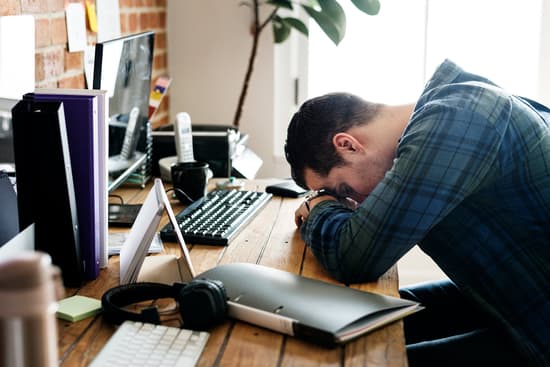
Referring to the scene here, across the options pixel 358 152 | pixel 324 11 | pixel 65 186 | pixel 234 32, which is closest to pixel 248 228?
pixel 358 152

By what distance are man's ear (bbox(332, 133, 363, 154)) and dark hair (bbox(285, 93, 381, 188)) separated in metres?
0.01

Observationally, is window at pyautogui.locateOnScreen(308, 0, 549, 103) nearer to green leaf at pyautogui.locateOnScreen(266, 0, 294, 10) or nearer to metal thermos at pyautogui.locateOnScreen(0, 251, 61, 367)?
green leaf at pyautogui.locateOnScreen(266, 0, 294, 10)

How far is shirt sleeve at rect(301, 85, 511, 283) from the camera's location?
53.4 inches

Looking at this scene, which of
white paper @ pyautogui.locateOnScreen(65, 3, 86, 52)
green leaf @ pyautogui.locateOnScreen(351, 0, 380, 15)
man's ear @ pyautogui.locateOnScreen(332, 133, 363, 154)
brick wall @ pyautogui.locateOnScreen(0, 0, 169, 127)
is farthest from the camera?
green leaf @ pyautogui.locateOnScreen(351, 0, 380, 15)

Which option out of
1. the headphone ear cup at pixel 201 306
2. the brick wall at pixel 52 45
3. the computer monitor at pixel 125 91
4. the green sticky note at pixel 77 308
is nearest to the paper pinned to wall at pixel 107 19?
the brick wall at pixel 52 45

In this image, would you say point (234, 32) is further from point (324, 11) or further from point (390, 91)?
point (390, 91)

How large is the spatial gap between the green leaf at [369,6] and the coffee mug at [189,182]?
3.36 feet

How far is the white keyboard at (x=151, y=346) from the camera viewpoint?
106cm

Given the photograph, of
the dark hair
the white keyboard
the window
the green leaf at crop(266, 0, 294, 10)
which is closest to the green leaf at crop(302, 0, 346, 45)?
the green leaf at crop(266, 0, 294, 10)

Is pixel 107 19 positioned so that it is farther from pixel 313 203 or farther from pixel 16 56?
pixel 313 203

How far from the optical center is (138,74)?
2.08 m

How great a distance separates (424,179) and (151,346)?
56 centimetres

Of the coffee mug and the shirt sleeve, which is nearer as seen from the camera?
the shirt sleeve

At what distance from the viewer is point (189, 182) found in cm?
198
